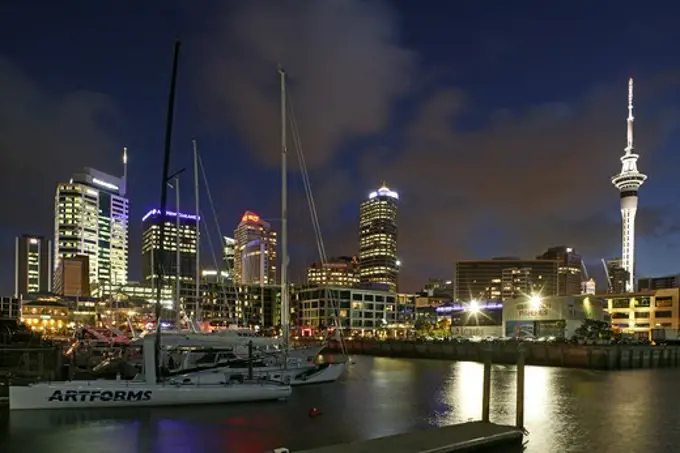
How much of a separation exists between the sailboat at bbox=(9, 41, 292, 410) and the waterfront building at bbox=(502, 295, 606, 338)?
3313 inches

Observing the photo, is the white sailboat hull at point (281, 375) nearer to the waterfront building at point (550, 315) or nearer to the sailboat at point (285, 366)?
the sailboat at point (285, 366)

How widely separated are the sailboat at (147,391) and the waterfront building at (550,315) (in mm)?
84146

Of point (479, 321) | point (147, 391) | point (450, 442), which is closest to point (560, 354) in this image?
point (147, 391)

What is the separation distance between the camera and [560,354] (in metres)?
72.9

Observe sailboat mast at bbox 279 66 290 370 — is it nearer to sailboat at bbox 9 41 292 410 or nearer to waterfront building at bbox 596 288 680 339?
sailboat at bbox 9 41 292 410

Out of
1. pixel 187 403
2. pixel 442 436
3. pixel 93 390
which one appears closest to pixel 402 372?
pixel 187 403

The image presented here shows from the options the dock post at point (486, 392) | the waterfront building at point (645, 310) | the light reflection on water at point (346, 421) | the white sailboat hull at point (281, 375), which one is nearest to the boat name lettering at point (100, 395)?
the light reflection on water at point (346, 421)

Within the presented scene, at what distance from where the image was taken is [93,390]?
29.0 metres

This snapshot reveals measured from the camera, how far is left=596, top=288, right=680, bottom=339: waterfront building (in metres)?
138

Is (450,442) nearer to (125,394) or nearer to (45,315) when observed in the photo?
(125,394)

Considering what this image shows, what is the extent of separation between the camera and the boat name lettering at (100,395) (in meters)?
28.3

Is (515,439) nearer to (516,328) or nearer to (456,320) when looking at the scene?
(516,328)

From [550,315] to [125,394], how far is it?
306 ft

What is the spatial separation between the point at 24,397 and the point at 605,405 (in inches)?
1295
